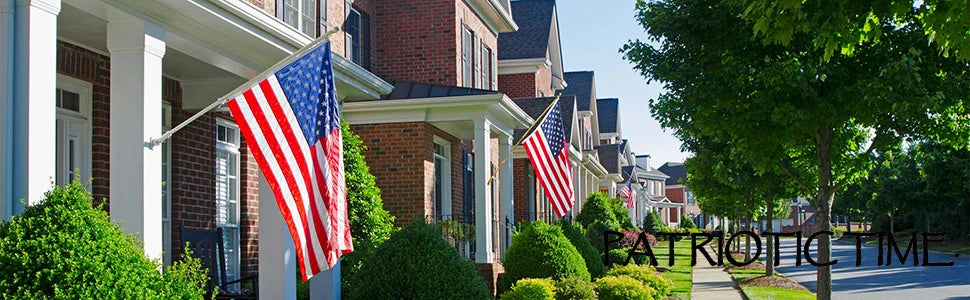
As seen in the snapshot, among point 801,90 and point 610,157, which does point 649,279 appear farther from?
point 610,157

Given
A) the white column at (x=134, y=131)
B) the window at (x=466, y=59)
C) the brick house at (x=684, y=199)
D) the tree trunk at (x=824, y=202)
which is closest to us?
the white column at (x=134, y=131)

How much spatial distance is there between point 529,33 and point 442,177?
12.3 metres

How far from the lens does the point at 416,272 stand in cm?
950

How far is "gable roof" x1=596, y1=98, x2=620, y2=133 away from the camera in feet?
175

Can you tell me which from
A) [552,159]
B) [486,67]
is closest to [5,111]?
[552,159]

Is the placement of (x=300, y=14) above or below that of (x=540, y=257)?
above

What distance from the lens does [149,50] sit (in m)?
7.77

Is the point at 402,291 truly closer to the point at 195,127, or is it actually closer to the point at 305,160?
the point at 305,160

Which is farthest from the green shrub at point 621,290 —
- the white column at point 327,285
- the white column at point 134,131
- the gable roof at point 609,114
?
the gable roof at point 609,114

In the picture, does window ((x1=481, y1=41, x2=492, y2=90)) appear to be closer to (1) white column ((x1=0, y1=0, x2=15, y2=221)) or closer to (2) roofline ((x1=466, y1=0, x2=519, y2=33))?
(2) roofline ((x1=466, y1=0, x2=519, y2=33))

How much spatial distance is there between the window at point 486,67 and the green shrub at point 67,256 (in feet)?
52.3

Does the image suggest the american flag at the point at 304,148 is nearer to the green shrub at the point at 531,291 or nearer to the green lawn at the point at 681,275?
the green shrub at the point at 531,291

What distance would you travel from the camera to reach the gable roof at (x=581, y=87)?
40.6 meters

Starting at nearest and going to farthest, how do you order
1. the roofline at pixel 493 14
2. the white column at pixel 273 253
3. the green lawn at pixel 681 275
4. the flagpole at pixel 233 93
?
the flagpole at pixel 233 93 → the white column at pixel 273 253 → the green lawn at pixel 681 275 → the roofline at pixel 493 14
